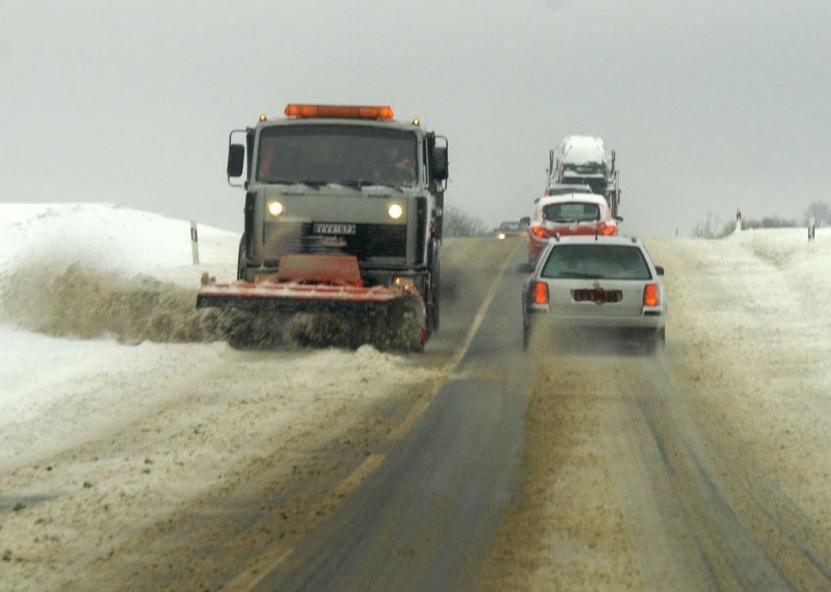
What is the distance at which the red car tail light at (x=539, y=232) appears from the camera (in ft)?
91.5

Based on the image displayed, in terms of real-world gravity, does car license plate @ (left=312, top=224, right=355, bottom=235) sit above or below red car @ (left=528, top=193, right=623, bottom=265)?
below

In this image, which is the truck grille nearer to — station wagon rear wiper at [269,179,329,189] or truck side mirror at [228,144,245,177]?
station wagon rear wiper at [269,179,329,189]

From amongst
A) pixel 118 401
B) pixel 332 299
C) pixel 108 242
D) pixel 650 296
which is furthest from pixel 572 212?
pixel 118 401

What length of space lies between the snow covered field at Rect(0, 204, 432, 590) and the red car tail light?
8.90 meters

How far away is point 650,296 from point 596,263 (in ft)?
2.63

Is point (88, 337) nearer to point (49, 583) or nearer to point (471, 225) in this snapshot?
point (49, 583)

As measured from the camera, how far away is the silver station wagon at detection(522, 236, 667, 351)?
1722 centimetres

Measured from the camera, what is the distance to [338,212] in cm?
1736

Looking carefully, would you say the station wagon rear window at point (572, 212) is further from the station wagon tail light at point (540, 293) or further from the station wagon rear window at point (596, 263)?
the station wagon tail light at point (540, 293)

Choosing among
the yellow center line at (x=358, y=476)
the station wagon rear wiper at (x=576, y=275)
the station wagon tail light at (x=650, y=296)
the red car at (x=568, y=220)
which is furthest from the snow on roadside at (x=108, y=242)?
the station wagon tail light at (x=650, y=296)

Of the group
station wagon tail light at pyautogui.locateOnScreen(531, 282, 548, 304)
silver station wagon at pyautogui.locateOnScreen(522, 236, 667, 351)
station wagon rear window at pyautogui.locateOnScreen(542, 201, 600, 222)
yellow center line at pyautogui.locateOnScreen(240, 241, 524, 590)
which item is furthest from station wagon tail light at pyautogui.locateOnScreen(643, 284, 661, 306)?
station wagon rear window at pyautogui.locateOnScreen(542, 201, 600, 222)

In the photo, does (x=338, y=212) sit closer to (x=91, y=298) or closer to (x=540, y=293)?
(x=540, y=293)

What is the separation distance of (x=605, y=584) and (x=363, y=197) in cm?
1104

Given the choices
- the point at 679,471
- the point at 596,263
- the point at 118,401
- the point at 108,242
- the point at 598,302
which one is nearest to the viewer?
the point at 679,471
